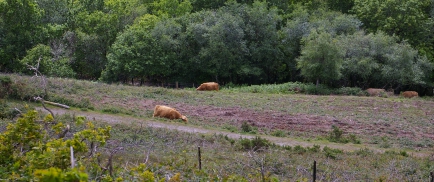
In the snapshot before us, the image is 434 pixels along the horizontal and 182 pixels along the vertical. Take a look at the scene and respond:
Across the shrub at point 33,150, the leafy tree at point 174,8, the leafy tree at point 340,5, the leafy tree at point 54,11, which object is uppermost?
the leafy tree at point 340,5

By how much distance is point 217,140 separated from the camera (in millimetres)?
19703

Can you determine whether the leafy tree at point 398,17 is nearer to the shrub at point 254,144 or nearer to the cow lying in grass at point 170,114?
the cow lying in grass at point 170,114

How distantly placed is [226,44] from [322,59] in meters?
9.99

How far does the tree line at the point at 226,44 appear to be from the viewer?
43.4 meters

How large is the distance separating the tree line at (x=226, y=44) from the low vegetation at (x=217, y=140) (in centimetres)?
632

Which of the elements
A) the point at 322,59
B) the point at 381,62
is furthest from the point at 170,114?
the point at 381,62

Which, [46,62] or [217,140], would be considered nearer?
[217,140]

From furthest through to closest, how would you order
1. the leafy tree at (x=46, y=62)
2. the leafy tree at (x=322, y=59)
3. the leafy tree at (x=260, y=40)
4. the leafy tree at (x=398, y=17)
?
the leafy tree at (x=398, y=17) → the leafy tree at (x=260, y=40) → the leafy tree at (x=322, y=59) → the leafy tree at (x=46, y=62)

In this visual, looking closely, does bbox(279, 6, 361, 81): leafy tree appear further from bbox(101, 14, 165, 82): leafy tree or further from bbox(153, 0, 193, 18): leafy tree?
bbox(101, 14, 165, 82): leafy tree

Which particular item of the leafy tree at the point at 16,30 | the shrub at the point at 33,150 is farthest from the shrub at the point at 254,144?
the leafy tree at the point at 16,30

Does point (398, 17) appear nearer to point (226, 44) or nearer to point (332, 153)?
point (226, 44)

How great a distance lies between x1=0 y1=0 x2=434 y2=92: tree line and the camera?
143 feet

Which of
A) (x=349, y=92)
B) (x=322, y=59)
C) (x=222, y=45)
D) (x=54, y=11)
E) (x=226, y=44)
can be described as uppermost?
(x=54, y=11)

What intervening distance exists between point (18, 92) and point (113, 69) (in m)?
19.0
